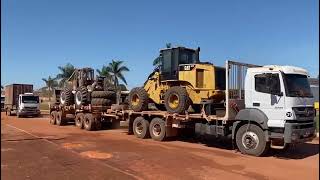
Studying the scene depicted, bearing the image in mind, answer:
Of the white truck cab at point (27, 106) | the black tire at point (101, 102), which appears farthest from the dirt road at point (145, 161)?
the white truck cab at point (27, 106)

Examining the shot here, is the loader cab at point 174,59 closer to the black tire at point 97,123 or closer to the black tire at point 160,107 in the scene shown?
the black tire at point 160,107

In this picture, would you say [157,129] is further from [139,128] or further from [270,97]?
[270,97]

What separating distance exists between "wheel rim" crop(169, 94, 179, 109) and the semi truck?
727 millimetres

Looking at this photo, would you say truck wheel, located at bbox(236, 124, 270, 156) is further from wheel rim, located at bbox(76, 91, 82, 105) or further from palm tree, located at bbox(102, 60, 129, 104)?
palm tree, located at bbox(102, 60, 129, 104)

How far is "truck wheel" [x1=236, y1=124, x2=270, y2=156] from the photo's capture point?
13039 mm

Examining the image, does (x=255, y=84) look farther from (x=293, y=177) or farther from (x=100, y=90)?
(x=100, y=90)

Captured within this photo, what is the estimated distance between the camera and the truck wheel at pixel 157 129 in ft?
55.8

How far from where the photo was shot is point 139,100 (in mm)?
18500

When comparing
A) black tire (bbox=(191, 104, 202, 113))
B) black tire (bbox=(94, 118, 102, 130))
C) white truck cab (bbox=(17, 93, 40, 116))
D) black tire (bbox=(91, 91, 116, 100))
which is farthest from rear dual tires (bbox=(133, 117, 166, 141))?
white truck cab (bbox=(17, 93, 40, 116))

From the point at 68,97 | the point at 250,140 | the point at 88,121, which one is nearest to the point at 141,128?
the point at 88,121

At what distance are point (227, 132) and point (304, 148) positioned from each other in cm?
309

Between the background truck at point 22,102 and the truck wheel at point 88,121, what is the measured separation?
1579 centimetres

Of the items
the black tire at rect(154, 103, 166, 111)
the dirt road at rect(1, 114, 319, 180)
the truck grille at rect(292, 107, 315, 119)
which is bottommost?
the dirt road at rect(1, 114, 319, 180)

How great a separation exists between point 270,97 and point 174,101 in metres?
4.57
